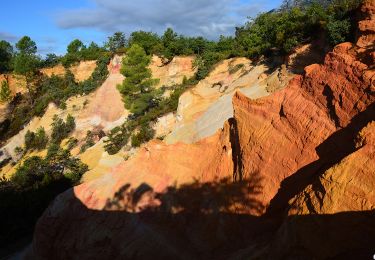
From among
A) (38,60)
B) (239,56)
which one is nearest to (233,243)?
(239,56)

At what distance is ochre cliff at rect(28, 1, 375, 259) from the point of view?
8.41 meters

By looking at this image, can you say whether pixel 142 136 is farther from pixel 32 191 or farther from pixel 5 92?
pixel 5 92

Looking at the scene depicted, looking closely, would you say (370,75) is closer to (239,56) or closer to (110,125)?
(239,56)

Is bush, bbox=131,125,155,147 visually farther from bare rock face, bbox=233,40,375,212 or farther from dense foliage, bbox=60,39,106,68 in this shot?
dense foliage, bbox=60,39,106,68

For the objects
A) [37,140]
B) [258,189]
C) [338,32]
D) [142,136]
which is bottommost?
[258,189]

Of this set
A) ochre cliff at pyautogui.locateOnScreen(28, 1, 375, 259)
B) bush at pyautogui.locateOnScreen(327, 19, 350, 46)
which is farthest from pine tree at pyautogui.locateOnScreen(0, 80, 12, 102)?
bush at pyautogui.locateOnScreen(327, 19, 350, 46)

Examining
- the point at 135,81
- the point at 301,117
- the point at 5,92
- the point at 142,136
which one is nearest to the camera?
the point at 301,117

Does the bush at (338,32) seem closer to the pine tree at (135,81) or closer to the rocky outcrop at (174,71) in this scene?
the pine tree at (135,81)

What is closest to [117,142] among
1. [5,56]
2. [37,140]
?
[37,140]

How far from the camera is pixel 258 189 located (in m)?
12.4

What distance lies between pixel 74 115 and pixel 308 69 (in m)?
49.0

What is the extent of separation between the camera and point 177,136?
2862 centimetres

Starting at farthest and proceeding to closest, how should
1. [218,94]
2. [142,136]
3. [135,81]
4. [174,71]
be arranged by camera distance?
[174,71] → [135,81] → [142,136] → [218,94]

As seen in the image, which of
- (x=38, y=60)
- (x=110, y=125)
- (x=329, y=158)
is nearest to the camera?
(x=329, y=158)
